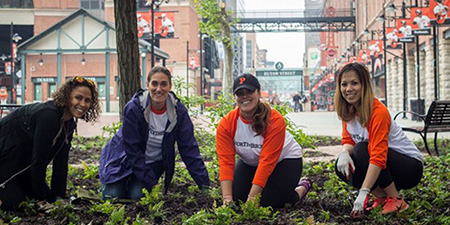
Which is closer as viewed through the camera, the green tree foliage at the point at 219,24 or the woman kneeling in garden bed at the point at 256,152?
the woman kneeling in garden bed at the point at 256,152

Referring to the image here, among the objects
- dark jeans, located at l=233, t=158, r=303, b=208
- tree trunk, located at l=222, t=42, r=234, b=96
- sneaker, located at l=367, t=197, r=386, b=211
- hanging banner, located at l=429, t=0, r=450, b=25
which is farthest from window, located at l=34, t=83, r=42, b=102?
sneaker, located at l=367, t=197, r=386, b=211

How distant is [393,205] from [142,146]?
2.24 metres

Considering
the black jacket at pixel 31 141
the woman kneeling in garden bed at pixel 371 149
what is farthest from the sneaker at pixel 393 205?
the black jacket at pixel 31 141

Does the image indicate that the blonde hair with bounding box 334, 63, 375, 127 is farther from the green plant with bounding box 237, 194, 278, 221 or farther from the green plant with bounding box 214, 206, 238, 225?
the green plant with bounding box 214, 206, 238, 225

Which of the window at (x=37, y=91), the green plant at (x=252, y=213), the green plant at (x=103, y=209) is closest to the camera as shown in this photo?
the green plant at (x=252, y=213)

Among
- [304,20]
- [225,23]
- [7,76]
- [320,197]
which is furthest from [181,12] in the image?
[320,197]

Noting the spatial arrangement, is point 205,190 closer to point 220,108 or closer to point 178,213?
point 178,213

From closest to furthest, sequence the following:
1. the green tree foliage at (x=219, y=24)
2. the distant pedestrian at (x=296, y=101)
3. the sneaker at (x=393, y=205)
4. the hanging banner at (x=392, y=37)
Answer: the sneaker at (x=393, y=205) → the green tree foliage at (x=219, y=24) → the hanging banner at (x=392, y=37) → the distant pedestrian at (x=296, y=101)

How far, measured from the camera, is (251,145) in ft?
14.1

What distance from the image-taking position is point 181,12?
6231 centimetres

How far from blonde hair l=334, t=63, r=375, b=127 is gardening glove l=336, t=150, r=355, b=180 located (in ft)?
1.02

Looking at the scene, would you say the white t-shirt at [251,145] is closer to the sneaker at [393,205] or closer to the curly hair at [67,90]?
the sneaker at [393,205]

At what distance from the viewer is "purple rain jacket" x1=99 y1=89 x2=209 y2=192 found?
14.6 ft

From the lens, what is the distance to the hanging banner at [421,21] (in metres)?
18.9
